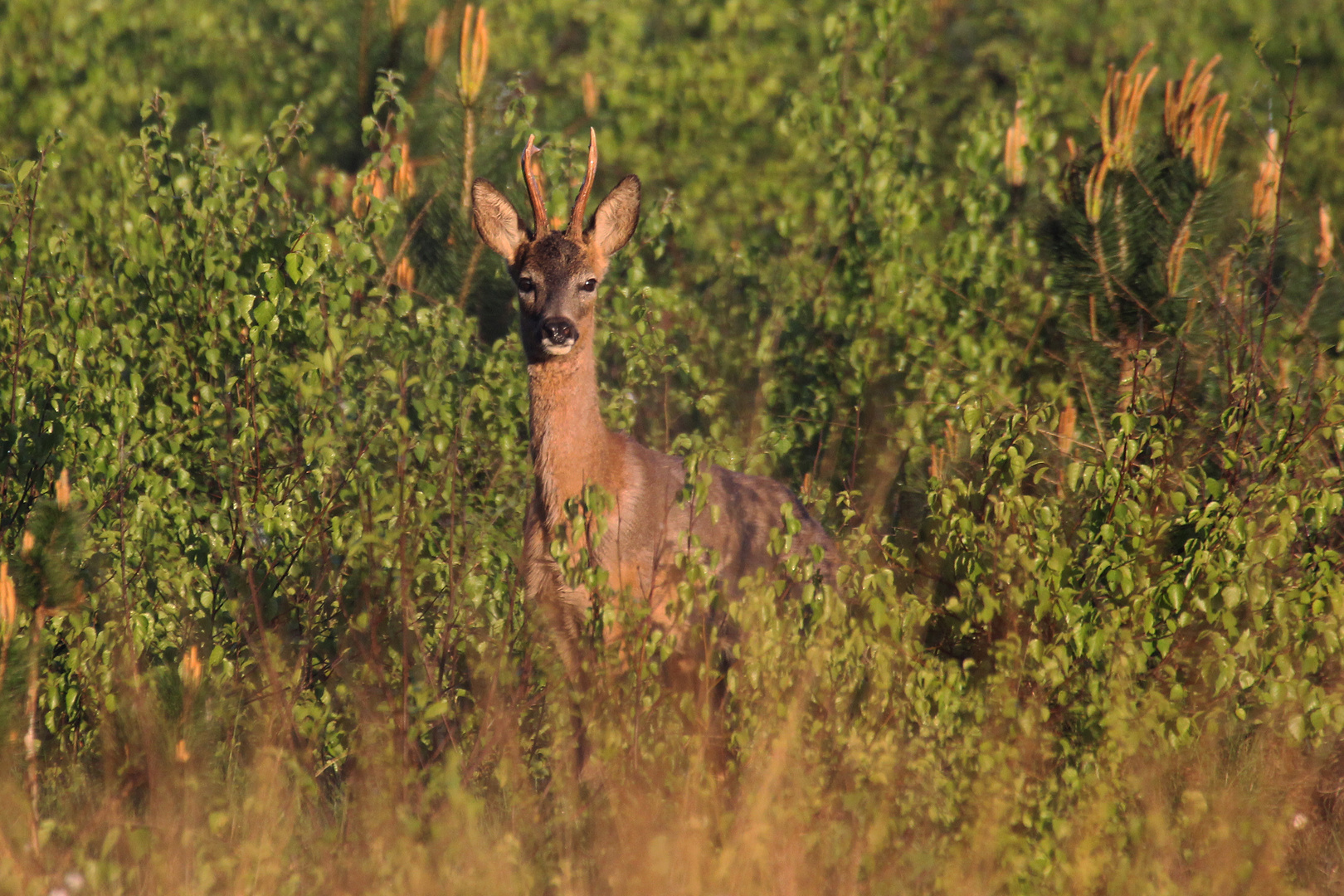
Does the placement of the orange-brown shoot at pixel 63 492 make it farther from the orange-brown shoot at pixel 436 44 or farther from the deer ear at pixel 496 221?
the orange-brown shoot at pixel 436 44

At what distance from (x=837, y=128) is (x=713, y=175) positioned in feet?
12.8

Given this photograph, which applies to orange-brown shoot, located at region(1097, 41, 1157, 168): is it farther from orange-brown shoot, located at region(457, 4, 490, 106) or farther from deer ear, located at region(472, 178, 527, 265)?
orange-brown shoot, located at region(457, 4, 490, 106)

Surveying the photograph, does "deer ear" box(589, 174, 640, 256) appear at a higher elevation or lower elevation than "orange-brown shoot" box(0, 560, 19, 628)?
higher

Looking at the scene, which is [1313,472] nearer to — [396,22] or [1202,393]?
[1202,393]

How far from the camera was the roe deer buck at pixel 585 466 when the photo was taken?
6.46 m

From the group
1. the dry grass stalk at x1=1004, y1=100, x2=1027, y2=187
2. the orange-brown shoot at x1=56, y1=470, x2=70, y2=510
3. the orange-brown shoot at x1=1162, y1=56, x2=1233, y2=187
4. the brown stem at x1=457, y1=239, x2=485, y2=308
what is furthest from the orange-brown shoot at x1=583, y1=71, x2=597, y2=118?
the orange-brown shoot at x1=56, y1=470, x2=70, y2=510

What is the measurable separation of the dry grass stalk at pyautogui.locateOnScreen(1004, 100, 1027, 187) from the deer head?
2.46 m

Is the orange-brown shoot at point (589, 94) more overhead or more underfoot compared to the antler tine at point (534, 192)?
more overhead

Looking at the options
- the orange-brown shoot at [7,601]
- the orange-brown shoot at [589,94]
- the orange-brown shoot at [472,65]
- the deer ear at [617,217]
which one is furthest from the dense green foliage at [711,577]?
the orange-brown shoot at [589,94]

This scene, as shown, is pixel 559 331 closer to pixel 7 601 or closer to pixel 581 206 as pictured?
pixel 581 206

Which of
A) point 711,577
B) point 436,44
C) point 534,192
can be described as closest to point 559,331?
point 534,192

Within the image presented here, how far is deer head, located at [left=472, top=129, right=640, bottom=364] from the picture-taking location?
6.74 metres

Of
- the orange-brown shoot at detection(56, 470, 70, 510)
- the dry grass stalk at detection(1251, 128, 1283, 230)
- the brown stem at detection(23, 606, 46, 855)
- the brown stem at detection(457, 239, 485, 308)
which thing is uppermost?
the dry grass stalk at detection(1251, 128, 1283, 230)

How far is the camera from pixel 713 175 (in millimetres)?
12766
